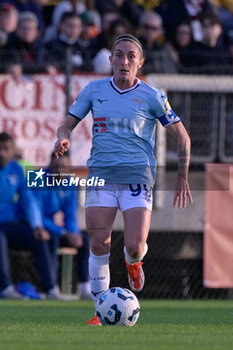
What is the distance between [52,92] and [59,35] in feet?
5.25

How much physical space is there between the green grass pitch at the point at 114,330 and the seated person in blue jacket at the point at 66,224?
2.19 m

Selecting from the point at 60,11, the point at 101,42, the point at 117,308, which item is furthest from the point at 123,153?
the point at 60,11

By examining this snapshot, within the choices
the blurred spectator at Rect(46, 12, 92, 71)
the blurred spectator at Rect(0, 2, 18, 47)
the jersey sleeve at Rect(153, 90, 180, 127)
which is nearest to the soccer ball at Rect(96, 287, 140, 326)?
the jersey sleeve at Rect(153, 90, 180, 127)

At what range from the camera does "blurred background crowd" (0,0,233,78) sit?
13.7 metres

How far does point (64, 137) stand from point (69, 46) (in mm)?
6737

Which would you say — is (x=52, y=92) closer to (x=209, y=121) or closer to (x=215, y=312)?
(x=209, y=121)

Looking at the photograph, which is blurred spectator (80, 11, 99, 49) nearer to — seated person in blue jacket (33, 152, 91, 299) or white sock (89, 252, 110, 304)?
seated person in blue jacket (33, 152, 91, 299)

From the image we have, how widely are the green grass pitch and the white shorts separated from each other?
0.97 m

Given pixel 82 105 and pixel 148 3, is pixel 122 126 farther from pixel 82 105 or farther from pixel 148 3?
pixel 148 3

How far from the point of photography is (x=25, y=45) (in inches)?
549

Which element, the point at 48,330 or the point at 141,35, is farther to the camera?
the point at 141,35

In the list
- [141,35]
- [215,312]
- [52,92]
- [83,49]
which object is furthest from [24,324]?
[141,35]

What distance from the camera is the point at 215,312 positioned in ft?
33.0

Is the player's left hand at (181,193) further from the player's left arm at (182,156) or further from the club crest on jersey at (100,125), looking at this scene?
the club crest on jersey at (100,125)
